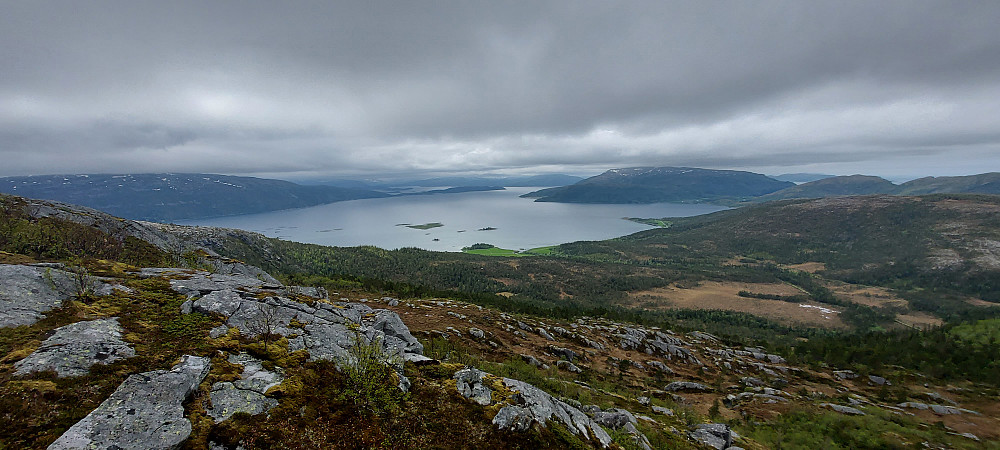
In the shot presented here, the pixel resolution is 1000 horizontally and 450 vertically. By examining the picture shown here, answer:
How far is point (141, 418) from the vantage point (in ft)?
20.8

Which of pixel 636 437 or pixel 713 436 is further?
pixel 713 436

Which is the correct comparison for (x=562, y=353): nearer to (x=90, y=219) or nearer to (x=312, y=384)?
(x=312, y=384)

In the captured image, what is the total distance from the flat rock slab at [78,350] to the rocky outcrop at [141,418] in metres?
1.27

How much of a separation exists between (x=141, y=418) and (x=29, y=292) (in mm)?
8605

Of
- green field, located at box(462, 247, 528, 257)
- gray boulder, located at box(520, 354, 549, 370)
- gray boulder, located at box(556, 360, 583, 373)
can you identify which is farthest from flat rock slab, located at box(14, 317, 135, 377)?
green field, located at box(462, 247, 528, 257)

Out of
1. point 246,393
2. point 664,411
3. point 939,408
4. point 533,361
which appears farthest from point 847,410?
point 246,393

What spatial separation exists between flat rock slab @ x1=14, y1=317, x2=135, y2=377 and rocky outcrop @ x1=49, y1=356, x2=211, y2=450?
1.27 m

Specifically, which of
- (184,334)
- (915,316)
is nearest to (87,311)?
(184,334)

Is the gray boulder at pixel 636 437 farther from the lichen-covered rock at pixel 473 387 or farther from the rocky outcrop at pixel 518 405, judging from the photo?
the lichen-covered rock at pixel 473 387

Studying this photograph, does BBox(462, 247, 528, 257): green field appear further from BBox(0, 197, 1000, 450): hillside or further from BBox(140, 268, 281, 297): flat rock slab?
BBox(140, 268, 281, 297): flat rock slab

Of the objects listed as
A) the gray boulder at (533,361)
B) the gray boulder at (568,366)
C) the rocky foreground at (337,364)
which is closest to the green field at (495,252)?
the rocky foreground at (337,364)

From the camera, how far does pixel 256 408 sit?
7461mm

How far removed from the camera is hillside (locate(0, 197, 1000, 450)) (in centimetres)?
673

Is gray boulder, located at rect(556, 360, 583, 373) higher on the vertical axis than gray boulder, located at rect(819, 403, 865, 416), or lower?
higher
